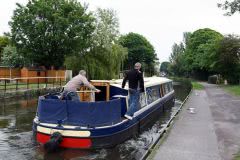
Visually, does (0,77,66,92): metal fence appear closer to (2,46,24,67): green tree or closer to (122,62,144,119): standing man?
(2,46,24,67): green tree

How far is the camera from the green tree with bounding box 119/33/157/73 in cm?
9438

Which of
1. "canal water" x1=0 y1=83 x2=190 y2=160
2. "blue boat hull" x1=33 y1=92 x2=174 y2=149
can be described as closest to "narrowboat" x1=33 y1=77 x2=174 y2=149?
"blue boat hull" x1=33 y1=92 x2=174 y2=149

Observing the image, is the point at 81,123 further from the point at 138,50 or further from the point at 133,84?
the point at 138,50

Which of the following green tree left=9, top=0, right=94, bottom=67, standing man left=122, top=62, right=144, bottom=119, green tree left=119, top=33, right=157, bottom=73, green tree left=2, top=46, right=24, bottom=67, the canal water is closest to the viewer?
the canal water

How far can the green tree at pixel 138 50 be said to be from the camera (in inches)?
3716

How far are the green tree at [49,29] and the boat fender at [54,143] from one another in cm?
3121

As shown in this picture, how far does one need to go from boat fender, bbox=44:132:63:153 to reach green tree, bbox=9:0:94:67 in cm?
3121

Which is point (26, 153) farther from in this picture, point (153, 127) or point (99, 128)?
point (153, 127)

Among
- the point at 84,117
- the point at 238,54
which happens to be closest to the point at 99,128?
the point at 84,117

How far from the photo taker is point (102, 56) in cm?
4303

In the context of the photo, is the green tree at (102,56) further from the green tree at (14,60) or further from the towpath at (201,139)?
the towpath at (201,139)

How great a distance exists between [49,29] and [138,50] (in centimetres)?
5379

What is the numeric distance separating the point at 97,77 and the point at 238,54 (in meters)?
16.8

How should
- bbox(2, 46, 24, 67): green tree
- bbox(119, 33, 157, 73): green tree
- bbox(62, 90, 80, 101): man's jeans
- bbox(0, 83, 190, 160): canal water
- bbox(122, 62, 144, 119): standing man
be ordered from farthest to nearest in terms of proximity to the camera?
bbox(119, 33, 157, 73): green tree, bbox(2, 46, 24, 67): green tree, bbox(122, 62, 144, 119): standing man, bbox(62, 90, 80, 101): man's jeans, bbox(0, 83, 190, 160): canal water
